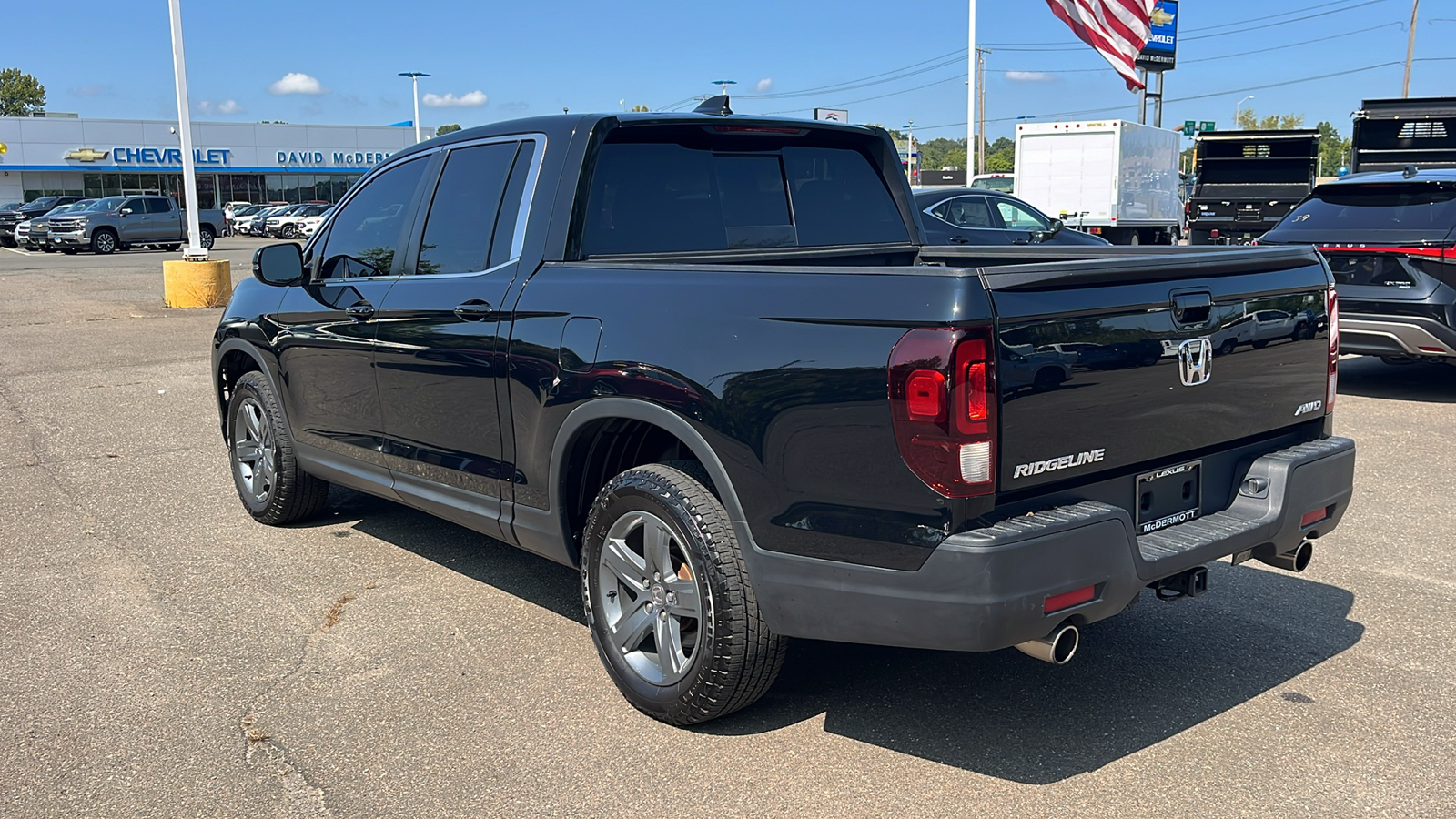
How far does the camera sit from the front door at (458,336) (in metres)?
4.41

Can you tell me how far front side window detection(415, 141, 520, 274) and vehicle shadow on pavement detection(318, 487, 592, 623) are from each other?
1.39 m

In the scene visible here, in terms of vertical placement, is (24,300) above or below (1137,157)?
below

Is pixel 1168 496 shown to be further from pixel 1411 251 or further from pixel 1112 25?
pixel 1112 25

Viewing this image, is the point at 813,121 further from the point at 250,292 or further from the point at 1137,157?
the point at 1137,157

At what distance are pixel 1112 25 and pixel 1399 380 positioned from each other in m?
14.9

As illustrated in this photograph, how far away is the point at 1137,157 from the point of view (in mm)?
26219

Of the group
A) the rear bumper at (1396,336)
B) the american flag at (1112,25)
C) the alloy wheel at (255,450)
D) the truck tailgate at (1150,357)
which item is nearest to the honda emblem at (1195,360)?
the truck tailgate at (1150,357)

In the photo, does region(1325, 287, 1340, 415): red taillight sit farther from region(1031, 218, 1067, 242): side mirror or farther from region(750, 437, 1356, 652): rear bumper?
region(1031, 218, 1067, 242): side mirror

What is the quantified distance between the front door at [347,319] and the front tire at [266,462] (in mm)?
192

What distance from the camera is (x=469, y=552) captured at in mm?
5766

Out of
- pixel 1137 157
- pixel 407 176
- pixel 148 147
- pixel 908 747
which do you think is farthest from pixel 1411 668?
pixel 148 147

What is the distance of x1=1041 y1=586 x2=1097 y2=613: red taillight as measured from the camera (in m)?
3.11

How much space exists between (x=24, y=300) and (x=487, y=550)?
58.6ft

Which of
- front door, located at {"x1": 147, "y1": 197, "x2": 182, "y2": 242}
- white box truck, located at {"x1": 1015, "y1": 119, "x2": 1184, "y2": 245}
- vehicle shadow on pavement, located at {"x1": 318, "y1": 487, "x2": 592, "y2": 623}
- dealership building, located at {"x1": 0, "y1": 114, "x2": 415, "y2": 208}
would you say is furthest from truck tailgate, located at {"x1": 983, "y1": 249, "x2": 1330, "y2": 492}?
dealership building, located at {"x1": 0, "y1": 114, "x2": 415, "y2": 208}
